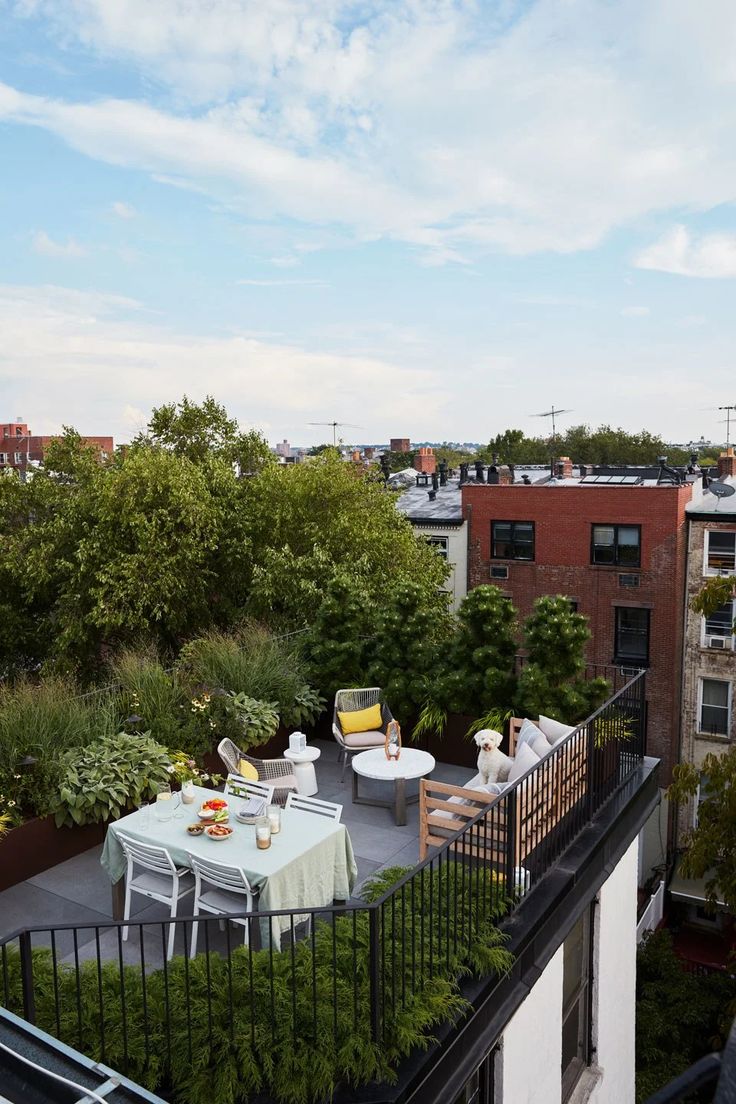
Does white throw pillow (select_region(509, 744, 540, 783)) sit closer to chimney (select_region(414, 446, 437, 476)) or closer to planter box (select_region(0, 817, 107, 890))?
planter box (select_region(0, 817, 107, 890))

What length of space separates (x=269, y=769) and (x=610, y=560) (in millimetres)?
24197

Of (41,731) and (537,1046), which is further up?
(41,731)

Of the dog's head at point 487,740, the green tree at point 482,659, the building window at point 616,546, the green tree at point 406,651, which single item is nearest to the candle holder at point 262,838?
the dog's head at point 487,740

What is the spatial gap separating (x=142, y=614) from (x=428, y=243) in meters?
15.1

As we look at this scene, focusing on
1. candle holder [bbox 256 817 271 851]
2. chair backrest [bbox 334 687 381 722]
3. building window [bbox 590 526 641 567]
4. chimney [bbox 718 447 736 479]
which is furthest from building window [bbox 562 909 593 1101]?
chimney [bbox 718 447 736 479]

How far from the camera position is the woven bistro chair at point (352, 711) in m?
9.80

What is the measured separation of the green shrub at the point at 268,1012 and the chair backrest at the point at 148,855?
3.25ft

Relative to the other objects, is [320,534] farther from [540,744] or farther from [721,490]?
[721,490]

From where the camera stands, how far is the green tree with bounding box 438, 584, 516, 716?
10.2m

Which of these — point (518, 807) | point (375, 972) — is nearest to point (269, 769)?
point (518, 807)

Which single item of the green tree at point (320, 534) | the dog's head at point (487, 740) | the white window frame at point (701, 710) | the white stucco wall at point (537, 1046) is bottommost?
the white window frame at point (701, 710)

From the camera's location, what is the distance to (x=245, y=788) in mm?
7707

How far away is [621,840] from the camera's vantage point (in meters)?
7.93

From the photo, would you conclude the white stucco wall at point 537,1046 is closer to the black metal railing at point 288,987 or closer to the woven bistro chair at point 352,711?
the black metal railing at point 288,987
